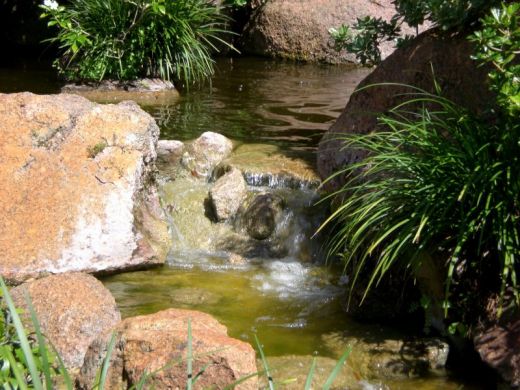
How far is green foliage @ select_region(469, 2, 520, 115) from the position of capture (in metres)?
4.46

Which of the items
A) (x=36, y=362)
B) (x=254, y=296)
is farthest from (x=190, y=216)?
(x=36, y=362)

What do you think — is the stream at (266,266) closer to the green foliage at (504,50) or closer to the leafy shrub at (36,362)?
the green foliage at (504,50)

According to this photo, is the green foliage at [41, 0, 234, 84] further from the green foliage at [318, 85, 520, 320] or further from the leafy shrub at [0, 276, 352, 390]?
the leafy shrub at [0, 276, 352, 390]

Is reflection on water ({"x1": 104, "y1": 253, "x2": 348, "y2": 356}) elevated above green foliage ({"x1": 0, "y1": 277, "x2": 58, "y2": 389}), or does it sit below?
below

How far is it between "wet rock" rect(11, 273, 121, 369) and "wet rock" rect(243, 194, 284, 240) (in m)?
2.17

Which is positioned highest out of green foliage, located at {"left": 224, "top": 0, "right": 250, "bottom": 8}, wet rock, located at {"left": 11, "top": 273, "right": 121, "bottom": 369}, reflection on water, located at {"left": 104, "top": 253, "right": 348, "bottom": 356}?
green foliage, located at {"left": 224, "top": 0, "right": 250, "bottom": 8}

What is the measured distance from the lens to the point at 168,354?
379cm

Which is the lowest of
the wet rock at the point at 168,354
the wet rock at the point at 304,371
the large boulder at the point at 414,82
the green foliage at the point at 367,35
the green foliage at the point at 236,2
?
the wet rock at the point at 304,371

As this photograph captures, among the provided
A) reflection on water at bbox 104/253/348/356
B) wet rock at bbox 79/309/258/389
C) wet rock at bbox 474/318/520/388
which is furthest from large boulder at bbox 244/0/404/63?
wet rock at bbox 79/309/258/389

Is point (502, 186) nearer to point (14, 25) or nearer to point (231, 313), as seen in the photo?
point (231, 313)

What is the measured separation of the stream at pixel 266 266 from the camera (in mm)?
5082

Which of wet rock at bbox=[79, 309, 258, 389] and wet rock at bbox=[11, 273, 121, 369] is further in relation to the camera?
wet rock at bbox=[11, 273, 121, 369]

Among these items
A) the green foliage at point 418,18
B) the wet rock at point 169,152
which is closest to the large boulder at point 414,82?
the green foliage at point 418,18

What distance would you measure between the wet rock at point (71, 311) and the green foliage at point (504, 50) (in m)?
2.48
